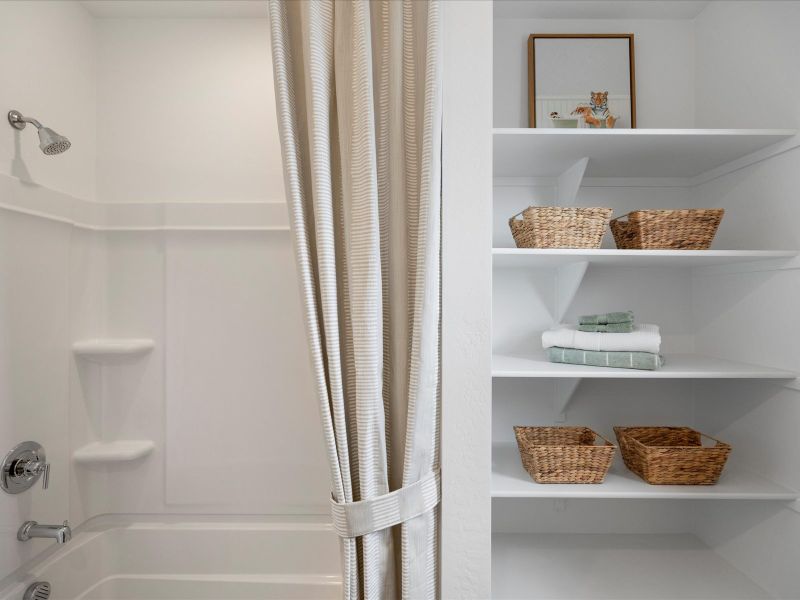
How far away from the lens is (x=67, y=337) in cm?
176

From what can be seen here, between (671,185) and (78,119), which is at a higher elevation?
(78,119)

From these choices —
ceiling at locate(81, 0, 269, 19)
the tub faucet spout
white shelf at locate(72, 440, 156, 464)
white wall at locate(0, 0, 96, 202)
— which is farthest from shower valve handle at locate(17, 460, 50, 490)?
ceiling at locate(81, 0, 269, 19)

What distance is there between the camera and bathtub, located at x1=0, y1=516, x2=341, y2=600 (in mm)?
1832

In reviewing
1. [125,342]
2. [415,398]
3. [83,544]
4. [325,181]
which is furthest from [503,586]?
[125,342]

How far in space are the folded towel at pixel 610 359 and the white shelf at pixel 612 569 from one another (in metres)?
0.62

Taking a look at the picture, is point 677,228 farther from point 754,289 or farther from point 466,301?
point 466,301

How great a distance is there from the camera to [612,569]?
164 cm

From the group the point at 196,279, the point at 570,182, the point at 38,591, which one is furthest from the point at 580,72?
the point at 38,591

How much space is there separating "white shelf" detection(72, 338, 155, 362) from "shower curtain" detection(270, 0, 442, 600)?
947 mm

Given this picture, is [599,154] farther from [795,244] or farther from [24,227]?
[24,227]

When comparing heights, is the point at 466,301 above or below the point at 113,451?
above

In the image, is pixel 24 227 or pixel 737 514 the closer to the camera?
pixel 24 227

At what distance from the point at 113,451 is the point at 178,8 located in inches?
59.6

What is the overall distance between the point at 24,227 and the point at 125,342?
1.68 feet
